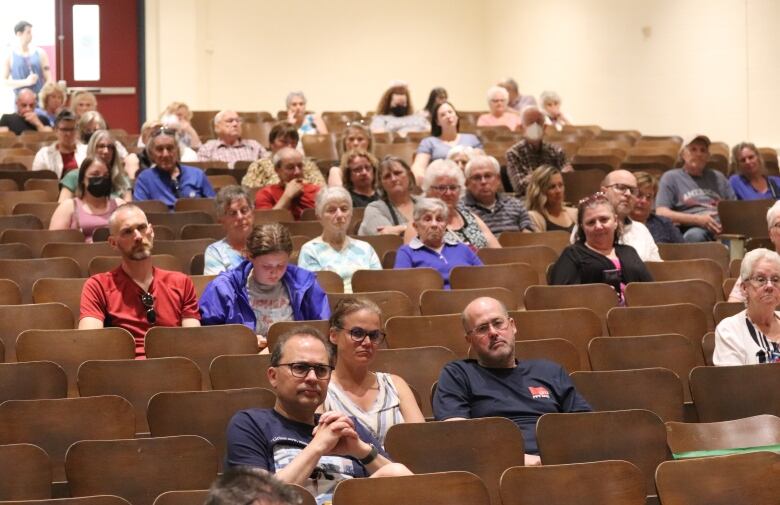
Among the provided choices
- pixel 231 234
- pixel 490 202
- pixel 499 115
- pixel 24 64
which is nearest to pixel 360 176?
pixel 490 202

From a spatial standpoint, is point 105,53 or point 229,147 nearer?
point 229,147

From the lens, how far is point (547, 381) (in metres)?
4.41

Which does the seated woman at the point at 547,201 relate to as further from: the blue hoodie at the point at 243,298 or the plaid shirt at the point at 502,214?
the blue hoodie at the point at 243,298

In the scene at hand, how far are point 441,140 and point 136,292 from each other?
13.1 feet

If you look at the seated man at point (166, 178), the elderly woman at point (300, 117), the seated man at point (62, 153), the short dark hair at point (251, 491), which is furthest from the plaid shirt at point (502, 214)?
the short dark hair at point (251, 491)

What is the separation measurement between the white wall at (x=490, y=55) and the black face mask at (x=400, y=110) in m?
2.70

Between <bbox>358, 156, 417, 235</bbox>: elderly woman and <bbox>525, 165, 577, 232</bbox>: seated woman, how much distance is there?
0.65 metres

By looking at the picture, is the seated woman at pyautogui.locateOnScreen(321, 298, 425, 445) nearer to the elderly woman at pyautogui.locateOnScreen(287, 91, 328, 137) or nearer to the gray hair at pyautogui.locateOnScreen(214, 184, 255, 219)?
the gray hair at pyautogui.locateOnScreen(214, 184, 255, 219)

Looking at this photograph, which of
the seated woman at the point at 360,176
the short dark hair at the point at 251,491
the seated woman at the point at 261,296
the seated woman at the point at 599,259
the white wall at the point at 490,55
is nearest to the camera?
the short dark hair at the point at 251,491

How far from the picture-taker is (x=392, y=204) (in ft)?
22.9

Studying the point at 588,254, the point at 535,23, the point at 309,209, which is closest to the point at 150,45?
the point at 535,23

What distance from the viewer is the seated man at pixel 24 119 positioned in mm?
10953

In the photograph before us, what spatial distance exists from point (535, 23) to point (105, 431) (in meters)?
Answer: 11.1

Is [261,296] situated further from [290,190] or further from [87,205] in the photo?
[290,190]
